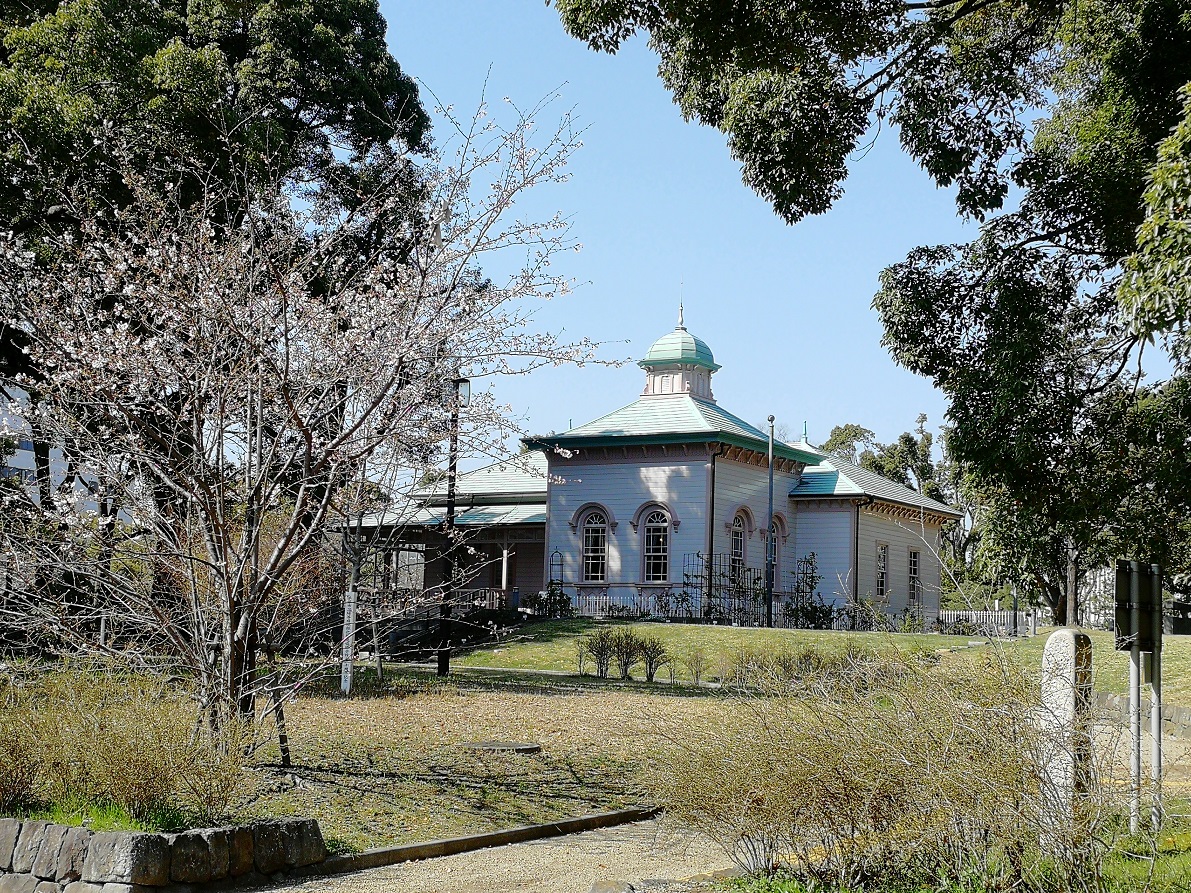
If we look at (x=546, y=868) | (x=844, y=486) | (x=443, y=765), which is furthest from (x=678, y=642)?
(x=546, y=868)

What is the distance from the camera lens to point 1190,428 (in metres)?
10.4

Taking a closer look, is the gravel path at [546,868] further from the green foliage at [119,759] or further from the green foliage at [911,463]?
the green foliage at [911,463]

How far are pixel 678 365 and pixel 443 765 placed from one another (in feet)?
86.0

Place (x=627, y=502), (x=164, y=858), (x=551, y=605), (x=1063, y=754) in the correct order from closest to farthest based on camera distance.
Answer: (x=1063, y=754), (x=164, y=858), (x=551, y=605), (x=627, y=502)

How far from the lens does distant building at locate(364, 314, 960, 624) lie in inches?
1275

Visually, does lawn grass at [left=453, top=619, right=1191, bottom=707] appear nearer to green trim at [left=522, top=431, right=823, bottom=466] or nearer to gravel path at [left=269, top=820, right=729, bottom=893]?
green trim at [left=522, top=431, right=823, bottom=466]

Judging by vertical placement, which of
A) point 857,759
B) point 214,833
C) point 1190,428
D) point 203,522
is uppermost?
point 1190,428

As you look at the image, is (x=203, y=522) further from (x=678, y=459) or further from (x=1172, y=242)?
(x=678, y=459)

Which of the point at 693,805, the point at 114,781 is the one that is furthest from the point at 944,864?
the point at 114,781

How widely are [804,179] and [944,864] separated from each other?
7066 millimetres

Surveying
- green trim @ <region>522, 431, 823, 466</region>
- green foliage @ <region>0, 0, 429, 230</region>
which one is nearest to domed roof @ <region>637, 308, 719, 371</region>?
green trim @ <region>522, 431, 823, 466</region>

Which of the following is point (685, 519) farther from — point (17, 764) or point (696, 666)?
point (17, 764)

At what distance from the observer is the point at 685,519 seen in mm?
32438

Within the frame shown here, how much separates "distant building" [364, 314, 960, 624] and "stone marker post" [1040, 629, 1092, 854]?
2456cm
